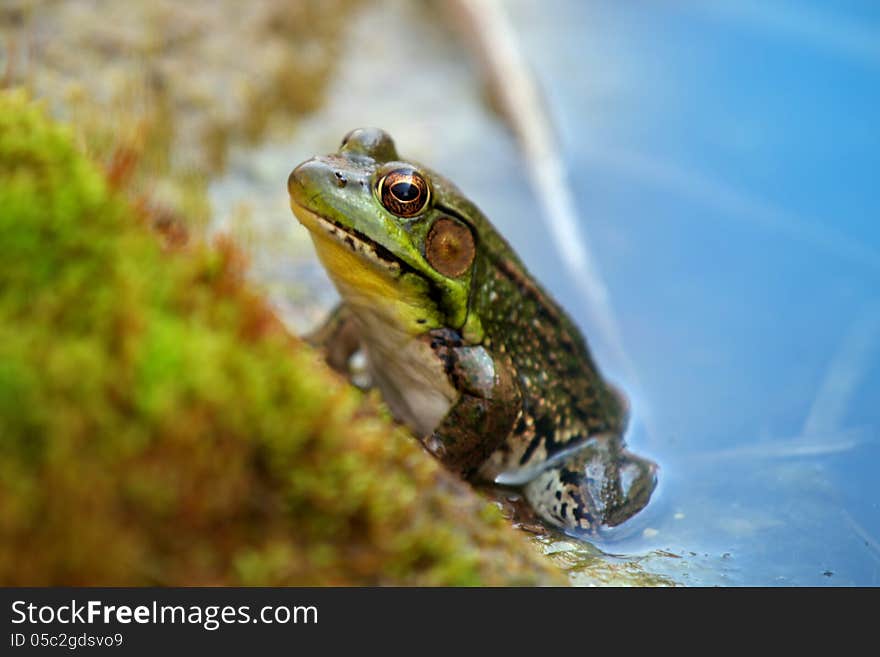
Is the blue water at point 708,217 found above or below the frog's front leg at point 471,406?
above

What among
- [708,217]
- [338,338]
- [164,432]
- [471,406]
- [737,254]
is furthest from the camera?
[708,217]

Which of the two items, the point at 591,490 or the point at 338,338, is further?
the point at 338,338

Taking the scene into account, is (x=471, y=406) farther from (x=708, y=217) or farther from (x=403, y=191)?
(x=708, y=217)

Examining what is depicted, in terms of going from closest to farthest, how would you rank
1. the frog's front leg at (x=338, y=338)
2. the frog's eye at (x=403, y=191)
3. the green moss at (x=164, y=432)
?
the green moss at (x=164, y=432), the frog's eye at (x=403, y=191), the frog's front leg at (x=338, y=338)

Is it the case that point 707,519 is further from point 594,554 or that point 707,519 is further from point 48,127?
point 48,127

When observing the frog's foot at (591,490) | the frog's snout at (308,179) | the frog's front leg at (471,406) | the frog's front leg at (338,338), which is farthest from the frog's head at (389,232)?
the frog's foot at (591,490)

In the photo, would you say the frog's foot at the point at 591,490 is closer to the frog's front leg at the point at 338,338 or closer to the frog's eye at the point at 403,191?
the frog's front leg at the point at 338,338

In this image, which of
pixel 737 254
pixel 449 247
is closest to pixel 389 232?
pixel 449 247
